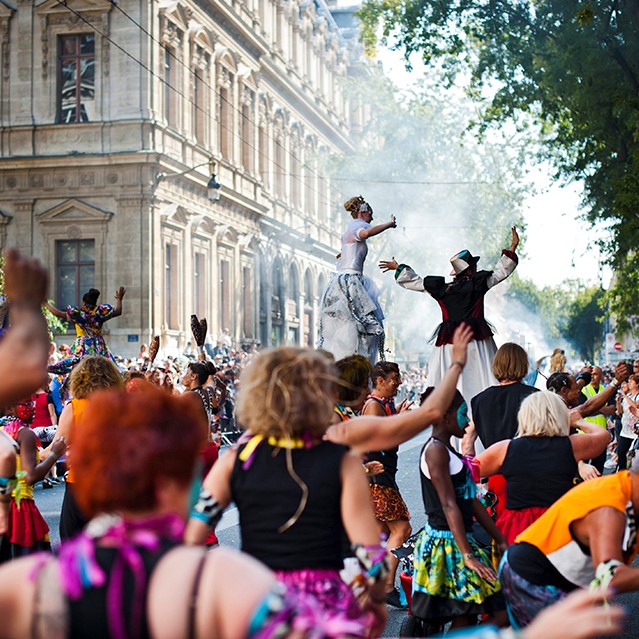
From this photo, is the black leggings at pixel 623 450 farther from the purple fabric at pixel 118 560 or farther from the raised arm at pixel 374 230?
the purple fabric at pixel 118 560

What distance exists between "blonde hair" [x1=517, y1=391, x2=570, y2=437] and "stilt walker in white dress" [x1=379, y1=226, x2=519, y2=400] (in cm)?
401

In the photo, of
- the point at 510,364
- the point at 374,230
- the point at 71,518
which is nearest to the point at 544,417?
the point at 510,364

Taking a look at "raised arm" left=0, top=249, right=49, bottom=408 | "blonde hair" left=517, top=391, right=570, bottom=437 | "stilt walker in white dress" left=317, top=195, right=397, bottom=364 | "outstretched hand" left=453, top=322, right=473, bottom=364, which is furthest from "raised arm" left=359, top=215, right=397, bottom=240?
"raised arm" left=0, top=249, right=49, bottom=408

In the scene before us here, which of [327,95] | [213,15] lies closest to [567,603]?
[213,15]

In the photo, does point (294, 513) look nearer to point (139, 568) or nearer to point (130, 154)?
point (139, 568)

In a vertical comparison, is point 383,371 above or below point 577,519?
above

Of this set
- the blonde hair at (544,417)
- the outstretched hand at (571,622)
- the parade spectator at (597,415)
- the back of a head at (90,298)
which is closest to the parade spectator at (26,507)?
the blonde hair at (544,417)

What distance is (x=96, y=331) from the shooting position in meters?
13.3

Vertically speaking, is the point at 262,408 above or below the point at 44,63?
below

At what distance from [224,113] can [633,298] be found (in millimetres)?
24801

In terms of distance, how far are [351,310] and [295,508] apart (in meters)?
8.17

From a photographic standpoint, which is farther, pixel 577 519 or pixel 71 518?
pixel 71 518

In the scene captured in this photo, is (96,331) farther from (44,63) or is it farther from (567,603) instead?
(44,63)

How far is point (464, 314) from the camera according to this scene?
10.4 m
